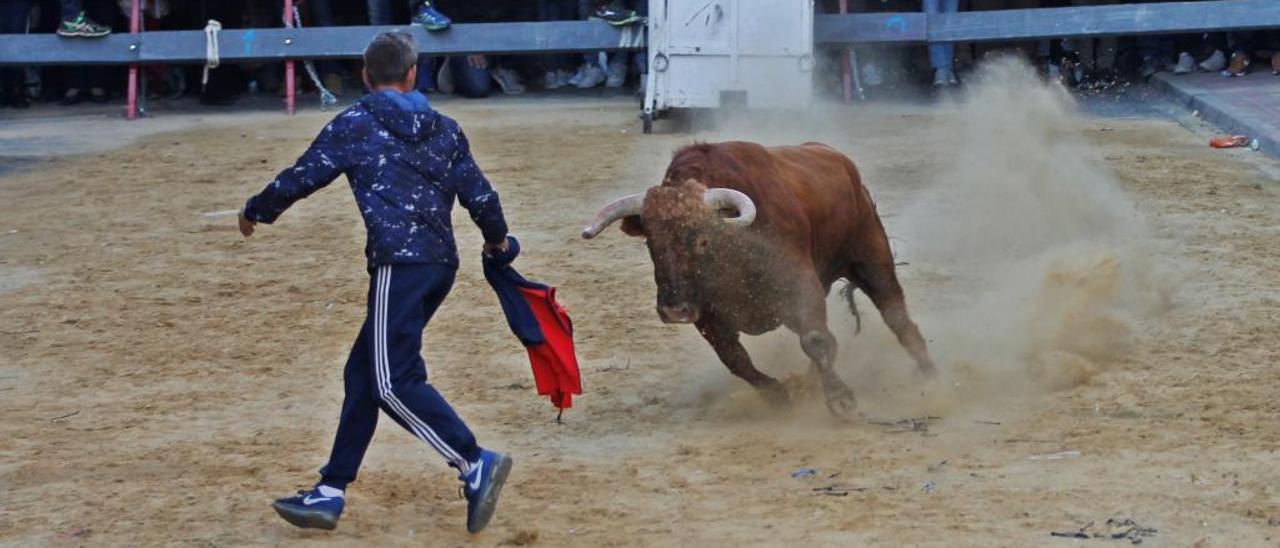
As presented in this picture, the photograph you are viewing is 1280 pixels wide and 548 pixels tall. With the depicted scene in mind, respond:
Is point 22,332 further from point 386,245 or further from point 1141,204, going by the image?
point 1141,204

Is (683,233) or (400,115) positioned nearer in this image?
(400,115)

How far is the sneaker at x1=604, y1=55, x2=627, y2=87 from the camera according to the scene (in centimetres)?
1908

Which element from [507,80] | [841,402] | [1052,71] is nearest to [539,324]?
[841,402]

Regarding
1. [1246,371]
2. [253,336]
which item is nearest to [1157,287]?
[1246,371]

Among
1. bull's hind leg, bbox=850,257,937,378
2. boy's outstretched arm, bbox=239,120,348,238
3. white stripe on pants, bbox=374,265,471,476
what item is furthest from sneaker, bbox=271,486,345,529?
bull's hind leg, bbox=850,257,937,378

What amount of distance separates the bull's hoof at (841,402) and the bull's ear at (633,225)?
1.05 m

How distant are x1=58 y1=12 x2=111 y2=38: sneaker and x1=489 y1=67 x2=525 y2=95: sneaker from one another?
414cm

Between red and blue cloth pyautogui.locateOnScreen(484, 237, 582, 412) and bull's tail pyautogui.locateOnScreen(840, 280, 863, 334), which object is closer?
red and blue cloth pyautogui.locateOnScreen(484, 237, 582, 412)

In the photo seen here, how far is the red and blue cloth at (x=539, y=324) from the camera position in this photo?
253 inches

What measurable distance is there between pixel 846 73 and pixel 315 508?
12.4m

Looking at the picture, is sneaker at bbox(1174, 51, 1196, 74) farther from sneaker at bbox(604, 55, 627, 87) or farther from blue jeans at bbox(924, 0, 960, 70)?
sneaker at bbox(604, 55, 627, 87)

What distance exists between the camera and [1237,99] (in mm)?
15812

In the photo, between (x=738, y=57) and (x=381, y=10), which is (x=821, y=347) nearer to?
(x=738, y=57)

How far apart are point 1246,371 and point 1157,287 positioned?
5.42 ft
